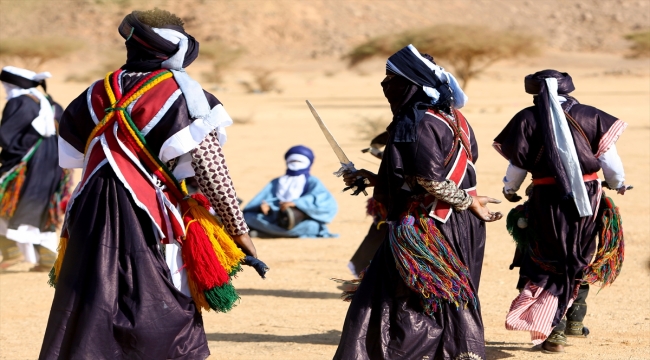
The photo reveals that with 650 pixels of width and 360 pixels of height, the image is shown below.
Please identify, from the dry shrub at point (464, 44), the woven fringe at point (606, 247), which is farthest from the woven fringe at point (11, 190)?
the dry shrub at point (464, 44)

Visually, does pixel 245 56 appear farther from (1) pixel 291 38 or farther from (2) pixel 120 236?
(2) pixel 120 236

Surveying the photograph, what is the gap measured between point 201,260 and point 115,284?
0.38m

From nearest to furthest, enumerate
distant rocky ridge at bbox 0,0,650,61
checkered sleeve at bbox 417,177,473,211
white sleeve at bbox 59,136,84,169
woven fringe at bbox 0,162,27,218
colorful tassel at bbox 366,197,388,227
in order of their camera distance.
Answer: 1. white sleeve at bbox 59,136,84,169
2. checkered sleeve at bbox 417,177,473,211
3. colorful tassel at bbox 366,197,388,227
4. woven fringe at bbox 0,162,27,218
5. distant rocky ridge at bbox 0,0,650,61

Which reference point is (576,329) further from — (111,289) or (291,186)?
(291,186)

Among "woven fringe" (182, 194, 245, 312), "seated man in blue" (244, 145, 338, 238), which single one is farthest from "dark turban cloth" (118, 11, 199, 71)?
"seated man in blue" (244, 145, 338, 238)

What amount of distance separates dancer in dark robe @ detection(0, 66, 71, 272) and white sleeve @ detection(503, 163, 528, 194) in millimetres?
4714

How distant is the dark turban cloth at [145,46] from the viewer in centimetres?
422

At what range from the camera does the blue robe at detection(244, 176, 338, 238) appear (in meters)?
10.9

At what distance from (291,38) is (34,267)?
2704 inches

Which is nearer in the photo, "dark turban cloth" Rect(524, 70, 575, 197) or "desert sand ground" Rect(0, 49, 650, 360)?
"dark turban cloth" Rect(524, 70, 575, 197)

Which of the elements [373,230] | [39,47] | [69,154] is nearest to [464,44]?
[39,47]

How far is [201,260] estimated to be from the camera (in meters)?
4.28

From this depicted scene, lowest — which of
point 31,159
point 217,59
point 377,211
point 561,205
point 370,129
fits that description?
point 217,59

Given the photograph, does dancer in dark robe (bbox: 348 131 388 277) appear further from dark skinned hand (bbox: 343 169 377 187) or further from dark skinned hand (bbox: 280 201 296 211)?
dark skinned hand (bbox: 280 201 296 211)
